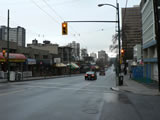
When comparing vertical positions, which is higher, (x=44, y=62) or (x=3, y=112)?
(x=44, y=62)

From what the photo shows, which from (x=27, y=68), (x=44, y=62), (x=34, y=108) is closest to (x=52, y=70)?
(x=44, y=62)

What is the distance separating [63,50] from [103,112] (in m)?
64.5

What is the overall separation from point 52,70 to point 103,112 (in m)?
41.8

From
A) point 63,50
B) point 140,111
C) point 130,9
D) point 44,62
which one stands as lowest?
point 140,111

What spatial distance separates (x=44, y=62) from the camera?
39938 millimetres

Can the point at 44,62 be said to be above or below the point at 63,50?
below

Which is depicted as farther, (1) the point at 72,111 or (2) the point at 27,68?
(2) the point at 27,68

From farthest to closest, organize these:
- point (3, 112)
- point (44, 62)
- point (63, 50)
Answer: point (63, 50), point (44, 62), point (3, 112)

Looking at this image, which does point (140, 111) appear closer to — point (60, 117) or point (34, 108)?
point (60, 117)

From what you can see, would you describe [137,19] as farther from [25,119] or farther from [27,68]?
[25,119]

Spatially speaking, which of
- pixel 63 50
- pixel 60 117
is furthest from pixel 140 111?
pixel 63 50

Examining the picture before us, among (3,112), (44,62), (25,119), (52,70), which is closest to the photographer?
(25,119)

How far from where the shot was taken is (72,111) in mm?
7480

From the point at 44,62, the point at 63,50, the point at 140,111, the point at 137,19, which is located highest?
the point at 137,19
